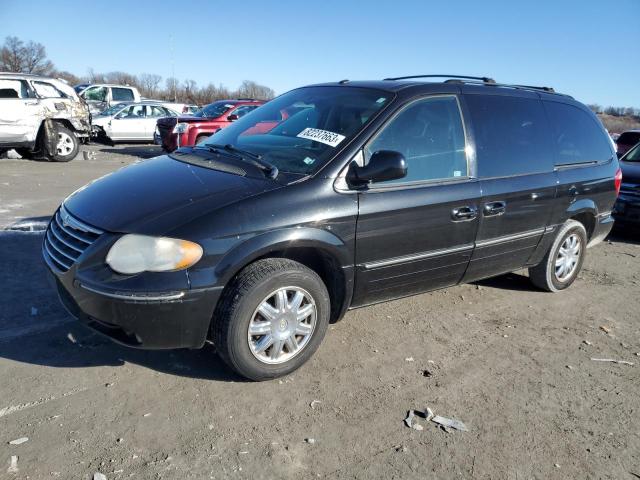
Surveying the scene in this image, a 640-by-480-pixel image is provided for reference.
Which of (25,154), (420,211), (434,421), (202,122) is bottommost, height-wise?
(25,154)

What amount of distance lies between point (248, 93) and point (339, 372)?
63.2m

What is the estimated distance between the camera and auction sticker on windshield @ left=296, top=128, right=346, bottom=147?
3.45 metres

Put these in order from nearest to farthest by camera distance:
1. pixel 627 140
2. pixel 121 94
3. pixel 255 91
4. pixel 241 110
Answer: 1. pixel 241 110
2. pixel 627 140
3. pixel 121 94
4. pixel 255 91

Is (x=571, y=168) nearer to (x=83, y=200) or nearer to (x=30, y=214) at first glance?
(x=83, y=200)

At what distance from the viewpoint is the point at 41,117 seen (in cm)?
1162

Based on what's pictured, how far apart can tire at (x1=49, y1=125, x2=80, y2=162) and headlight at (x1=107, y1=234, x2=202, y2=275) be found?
1092cm

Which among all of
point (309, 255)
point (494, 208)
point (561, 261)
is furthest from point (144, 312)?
point (561, 261)

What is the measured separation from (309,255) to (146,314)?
107 centimetres

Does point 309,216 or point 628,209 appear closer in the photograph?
point 309,216

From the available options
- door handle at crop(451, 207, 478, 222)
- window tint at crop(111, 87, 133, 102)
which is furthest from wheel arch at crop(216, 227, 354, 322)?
window tint at crop(111, 87, 133, 102)

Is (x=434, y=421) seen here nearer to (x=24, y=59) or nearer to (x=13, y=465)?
(x=13, y=465)

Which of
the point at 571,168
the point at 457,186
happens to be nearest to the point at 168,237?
the point at 457,186

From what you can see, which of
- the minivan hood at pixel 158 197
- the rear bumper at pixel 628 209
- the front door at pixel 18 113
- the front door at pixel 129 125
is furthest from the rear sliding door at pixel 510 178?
the front door at pixel 129 125

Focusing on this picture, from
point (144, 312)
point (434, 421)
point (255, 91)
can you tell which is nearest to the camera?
point (144, 312)
